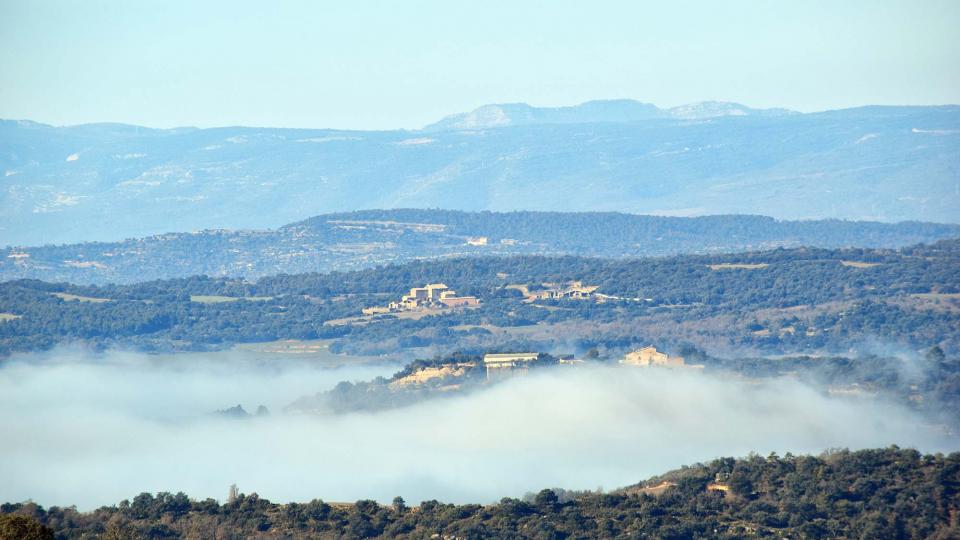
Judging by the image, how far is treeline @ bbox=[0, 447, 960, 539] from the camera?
64.5m

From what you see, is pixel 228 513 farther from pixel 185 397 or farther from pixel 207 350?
pixel 207 350

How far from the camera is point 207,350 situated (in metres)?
153

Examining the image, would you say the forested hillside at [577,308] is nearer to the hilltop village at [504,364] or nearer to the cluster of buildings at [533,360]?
the cluster of buildings at [533,360]

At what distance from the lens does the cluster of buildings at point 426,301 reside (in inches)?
6417

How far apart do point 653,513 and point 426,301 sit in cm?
9883

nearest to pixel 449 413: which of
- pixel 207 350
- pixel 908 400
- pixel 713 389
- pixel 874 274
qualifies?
pixel 713 389

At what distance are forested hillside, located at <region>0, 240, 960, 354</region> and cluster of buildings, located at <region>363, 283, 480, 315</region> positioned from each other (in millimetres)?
1113

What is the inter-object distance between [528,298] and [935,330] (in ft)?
106

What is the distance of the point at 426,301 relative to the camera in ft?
542

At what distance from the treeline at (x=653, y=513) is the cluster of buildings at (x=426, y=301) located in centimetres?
9016

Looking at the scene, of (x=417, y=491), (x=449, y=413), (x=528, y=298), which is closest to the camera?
(x=417, y=491)

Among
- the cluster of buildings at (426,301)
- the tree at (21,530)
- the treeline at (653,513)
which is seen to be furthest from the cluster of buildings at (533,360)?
the tree at (21,530)

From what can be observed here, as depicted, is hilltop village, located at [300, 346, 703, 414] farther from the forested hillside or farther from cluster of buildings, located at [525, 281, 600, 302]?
cluster of buildings, located at [525, 281, 600, 302]

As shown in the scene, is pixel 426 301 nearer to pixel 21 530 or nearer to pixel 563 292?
pixel 563 292
